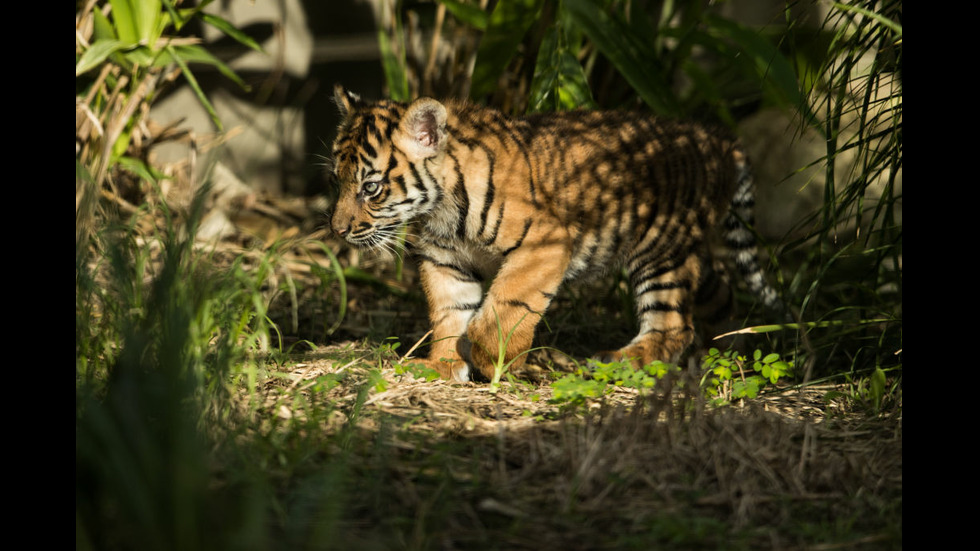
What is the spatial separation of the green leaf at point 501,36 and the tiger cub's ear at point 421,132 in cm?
92

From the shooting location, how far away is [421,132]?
3377mm

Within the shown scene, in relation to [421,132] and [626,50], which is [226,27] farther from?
[626,50]

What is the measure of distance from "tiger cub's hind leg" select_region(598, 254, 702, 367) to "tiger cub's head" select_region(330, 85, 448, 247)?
104cm

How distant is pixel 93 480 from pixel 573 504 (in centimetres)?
103

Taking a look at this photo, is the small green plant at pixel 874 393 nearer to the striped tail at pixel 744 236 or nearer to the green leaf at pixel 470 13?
the striped tail at pixel 744 236

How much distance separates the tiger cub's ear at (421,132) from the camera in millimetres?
3316

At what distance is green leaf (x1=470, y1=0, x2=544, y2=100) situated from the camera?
A: 411 cm

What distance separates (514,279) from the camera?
11.1 ft

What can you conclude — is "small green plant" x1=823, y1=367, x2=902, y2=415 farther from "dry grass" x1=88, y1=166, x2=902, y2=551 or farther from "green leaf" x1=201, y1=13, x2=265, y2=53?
"green leaf" x1=201, y1=13, x2=265, y2=53

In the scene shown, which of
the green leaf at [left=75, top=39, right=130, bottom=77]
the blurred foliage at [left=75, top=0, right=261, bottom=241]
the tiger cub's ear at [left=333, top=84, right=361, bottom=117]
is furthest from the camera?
the blurred foliage at [left=75, top=0, right=261, bottom=241]

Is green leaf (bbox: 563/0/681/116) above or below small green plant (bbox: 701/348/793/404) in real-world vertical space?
above

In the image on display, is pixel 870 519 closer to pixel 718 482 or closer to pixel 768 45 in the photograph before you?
pixel 718 482

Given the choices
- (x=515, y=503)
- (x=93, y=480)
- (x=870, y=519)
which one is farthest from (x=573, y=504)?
(x=93, y=480)

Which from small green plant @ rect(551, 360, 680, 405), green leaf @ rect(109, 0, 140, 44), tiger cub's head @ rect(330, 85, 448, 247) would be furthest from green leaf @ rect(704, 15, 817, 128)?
green leaf @ rect(109, 0, 140, 44)
